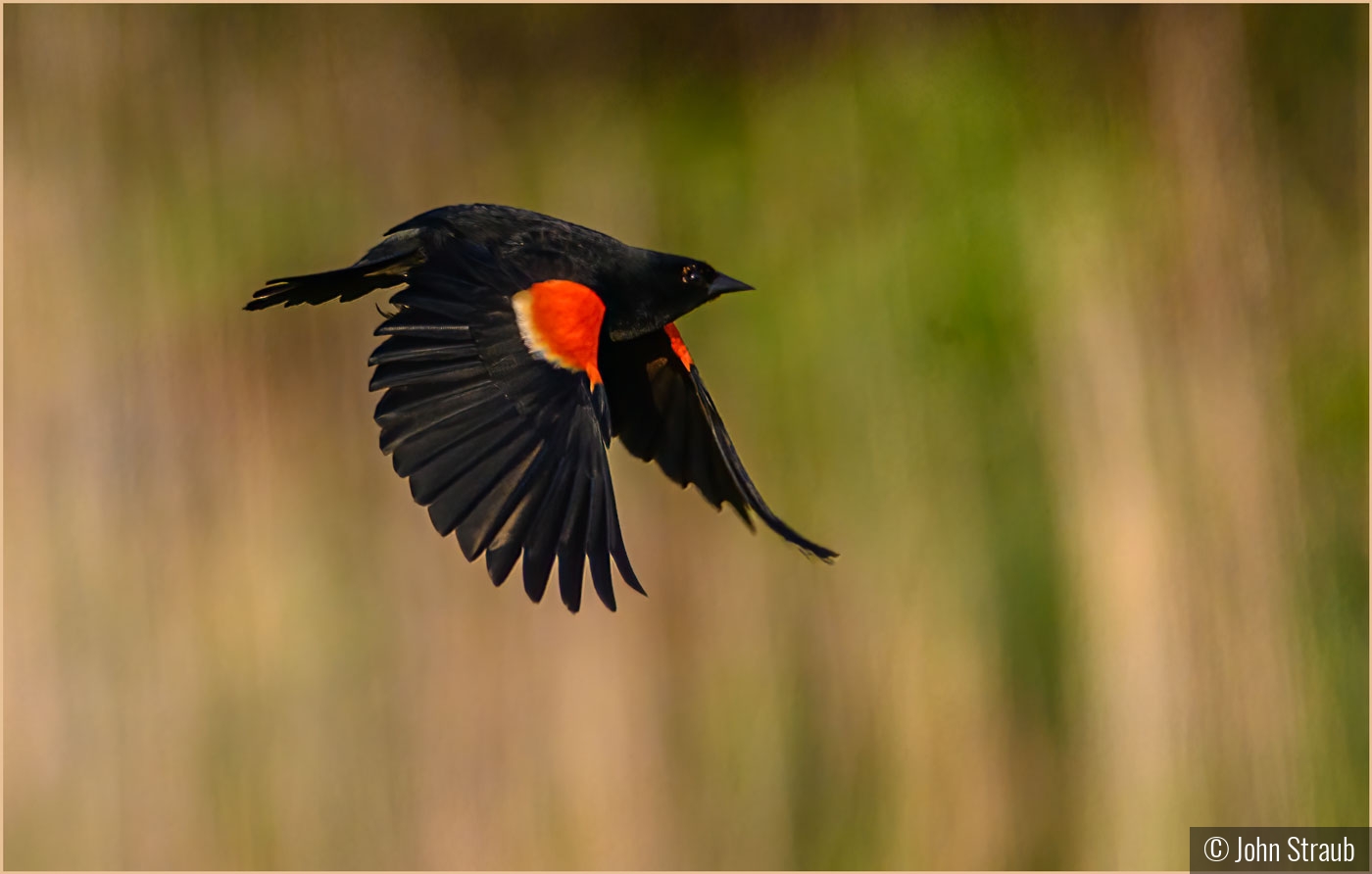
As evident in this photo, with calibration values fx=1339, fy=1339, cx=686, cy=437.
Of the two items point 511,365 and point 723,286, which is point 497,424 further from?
point 723,286

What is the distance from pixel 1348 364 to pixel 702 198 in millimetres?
1347

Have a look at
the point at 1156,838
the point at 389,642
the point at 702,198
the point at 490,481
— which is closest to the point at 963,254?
the point at 702,198

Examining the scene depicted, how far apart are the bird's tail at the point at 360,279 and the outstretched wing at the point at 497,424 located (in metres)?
0.06

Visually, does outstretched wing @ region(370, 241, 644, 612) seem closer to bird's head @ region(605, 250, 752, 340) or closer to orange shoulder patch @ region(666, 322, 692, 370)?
bird's head @ region(605, 250, 752, 340)

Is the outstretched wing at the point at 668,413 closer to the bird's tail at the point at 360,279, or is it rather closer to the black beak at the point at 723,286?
the black beak at the point at 723,286

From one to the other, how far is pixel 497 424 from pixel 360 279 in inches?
9.9

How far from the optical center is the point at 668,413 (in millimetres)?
1723

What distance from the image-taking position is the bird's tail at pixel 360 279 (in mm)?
1341

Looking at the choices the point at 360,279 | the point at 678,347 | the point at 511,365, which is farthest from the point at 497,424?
the point at 678,347

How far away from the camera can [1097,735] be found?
250 centimetres

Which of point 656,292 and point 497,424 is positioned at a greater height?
point 656,292

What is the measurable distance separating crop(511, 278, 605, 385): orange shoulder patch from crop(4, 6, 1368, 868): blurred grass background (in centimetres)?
88

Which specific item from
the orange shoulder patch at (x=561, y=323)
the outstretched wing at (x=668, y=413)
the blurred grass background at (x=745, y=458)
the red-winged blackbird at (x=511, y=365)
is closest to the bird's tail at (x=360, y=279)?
the red-winged blackbird at (x=511, y=365)

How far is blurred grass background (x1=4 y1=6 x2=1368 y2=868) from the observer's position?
2416mm
